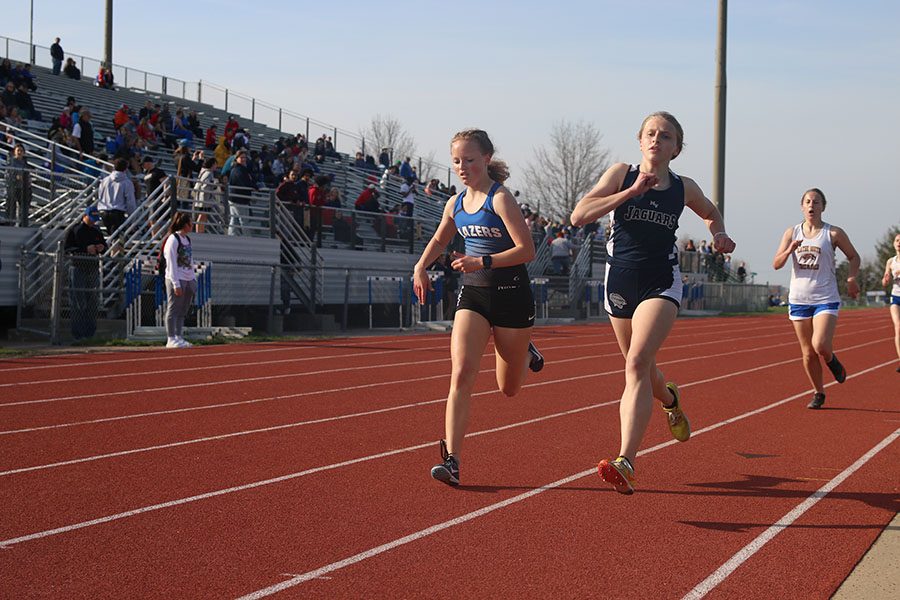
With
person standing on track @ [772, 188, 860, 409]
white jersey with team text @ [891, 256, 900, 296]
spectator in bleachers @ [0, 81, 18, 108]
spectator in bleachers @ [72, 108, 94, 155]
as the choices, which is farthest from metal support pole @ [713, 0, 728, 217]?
person standing on track @ [772, 188, 860, 409]

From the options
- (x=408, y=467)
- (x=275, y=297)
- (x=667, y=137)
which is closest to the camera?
(x=667, y=137)

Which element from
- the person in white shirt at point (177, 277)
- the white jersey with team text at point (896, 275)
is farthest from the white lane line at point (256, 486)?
the person in white shirt at point (177, 277)

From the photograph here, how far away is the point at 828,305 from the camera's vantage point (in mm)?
10133

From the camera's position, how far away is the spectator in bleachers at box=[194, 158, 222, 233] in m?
19.9

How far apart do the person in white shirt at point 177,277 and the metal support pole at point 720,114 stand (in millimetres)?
26507

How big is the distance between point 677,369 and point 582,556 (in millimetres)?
10144

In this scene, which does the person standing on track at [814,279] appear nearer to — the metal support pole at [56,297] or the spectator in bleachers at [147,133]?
the metal support pole at [56,297]

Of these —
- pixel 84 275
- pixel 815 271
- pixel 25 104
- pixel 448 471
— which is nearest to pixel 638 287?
pixel 448 471

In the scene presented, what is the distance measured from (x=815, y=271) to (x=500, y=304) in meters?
4.93

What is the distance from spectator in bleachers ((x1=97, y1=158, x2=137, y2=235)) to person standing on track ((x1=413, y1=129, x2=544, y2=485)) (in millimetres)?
12425

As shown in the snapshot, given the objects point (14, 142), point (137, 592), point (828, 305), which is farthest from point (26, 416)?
point (14, 142)

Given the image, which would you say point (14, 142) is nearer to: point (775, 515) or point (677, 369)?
point (677, 369)

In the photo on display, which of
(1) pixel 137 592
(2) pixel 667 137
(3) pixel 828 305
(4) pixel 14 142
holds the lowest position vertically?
(1) pixel 137 592

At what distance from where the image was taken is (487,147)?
6.45m
